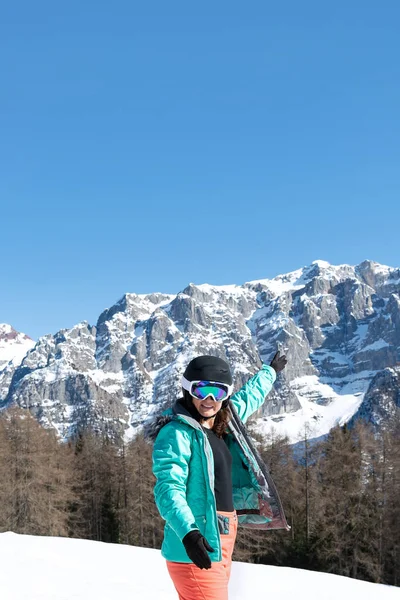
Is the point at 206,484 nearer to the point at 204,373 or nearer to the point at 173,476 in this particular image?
the point at 173,476

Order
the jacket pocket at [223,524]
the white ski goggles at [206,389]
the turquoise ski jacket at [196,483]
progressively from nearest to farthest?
the turquoise ski jacket at [196,483]
the jacket pocket at [223,524]
the white ski goggles at [206,389]

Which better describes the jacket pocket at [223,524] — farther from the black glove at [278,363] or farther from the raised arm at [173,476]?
the black glove at [278,363]

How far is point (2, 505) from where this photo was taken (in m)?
24.0

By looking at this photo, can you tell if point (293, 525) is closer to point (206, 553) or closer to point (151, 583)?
point (151, 583)

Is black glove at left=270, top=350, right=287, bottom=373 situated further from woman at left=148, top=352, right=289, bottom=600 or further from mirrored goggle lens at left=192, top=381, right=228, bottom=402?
mirrored goggle lens at left=192, top=381, right=228, bottom=402

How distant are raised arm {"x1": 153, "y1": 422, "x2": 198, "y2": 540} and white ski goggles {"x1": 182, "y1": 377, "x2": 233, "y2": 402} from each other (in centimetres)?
25

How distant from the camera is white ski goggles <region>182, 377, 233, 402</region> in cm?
320

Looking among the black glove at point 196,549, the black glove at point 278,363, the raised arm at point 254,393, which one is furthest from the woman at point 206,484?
the black glove at point 278,363

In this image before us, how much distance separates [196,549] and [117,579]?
21.3 ft

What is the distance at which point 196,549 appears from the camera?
8.66 ft

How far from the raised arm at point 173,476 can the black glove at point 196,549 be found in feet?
0.10

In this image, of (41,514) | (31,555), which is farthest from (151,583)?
(41,514)

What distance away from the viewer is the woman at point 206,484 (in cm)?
282

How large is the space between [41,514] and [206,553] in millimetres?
25110
